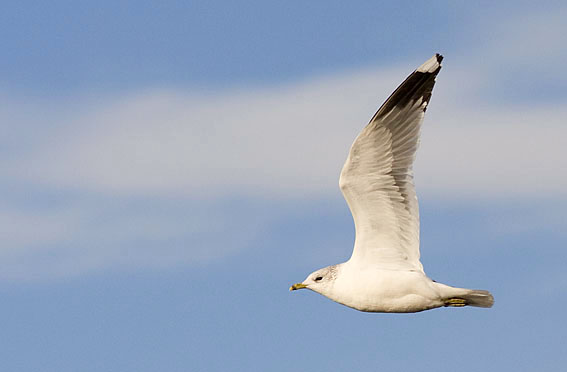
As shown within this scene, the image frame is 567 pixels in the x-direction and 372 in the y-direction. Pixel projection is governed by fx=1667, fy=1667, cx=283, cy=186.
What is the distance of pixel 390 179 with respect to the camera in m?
29.6

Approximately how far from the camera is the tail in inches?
1167

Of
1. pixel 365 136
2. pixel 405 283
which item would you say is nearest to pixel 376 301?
pixel 405 283

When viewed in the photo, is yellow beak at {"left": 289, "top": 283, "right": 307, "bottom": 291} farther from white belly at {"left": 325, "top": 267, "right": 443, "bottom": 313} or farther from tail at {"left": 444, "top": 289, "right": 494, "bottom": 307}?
tail at {"left": 444, "top": 289, "right": 494, "bottom": 307}

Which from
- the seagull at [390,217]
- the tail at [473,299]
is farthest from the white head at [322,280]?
the tail at [473,299]

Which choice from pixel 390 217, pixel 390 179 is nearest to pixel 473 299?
pixel 390 217

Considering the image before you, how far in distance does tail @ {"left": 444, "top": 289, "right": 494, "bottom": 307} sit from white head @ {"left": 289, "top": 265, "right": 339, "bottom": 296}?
2118 millimetres

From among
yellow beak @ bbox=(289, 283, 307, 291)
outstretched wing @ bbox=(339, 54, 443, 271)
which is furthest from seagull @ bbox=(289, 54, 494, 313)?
yellow beak @ bbox=(289, 283, 307, 291)

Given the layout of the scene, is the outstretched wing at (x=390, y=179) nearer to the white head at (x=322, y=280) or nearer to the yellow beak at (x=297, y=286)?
the white head at (x=322, y=280)

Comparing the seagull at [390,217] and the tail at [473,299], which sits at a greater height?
the seagull at [390,217]

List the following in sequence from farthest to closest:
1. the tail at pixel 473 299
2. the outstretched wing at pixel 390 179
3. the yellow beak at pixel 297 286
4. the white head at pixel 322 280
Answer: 1. the yellow beak at pixel 297 286
2. the white head at pixel 322 280
3. the tail at pixel 473 299
4. the outstretched wing at pixel 390 179

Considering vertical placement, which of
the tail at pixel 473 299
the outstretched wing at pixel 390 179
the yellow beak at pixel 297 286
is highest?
the outstretched wing at pixel 390 179

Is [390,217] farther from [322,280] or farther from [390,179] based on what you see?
[322,280]

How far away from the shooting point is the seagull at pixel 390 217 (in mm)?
29438

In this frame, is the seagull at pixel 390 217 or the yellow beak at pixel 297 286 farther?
the yellow beak at pixel 297 286
